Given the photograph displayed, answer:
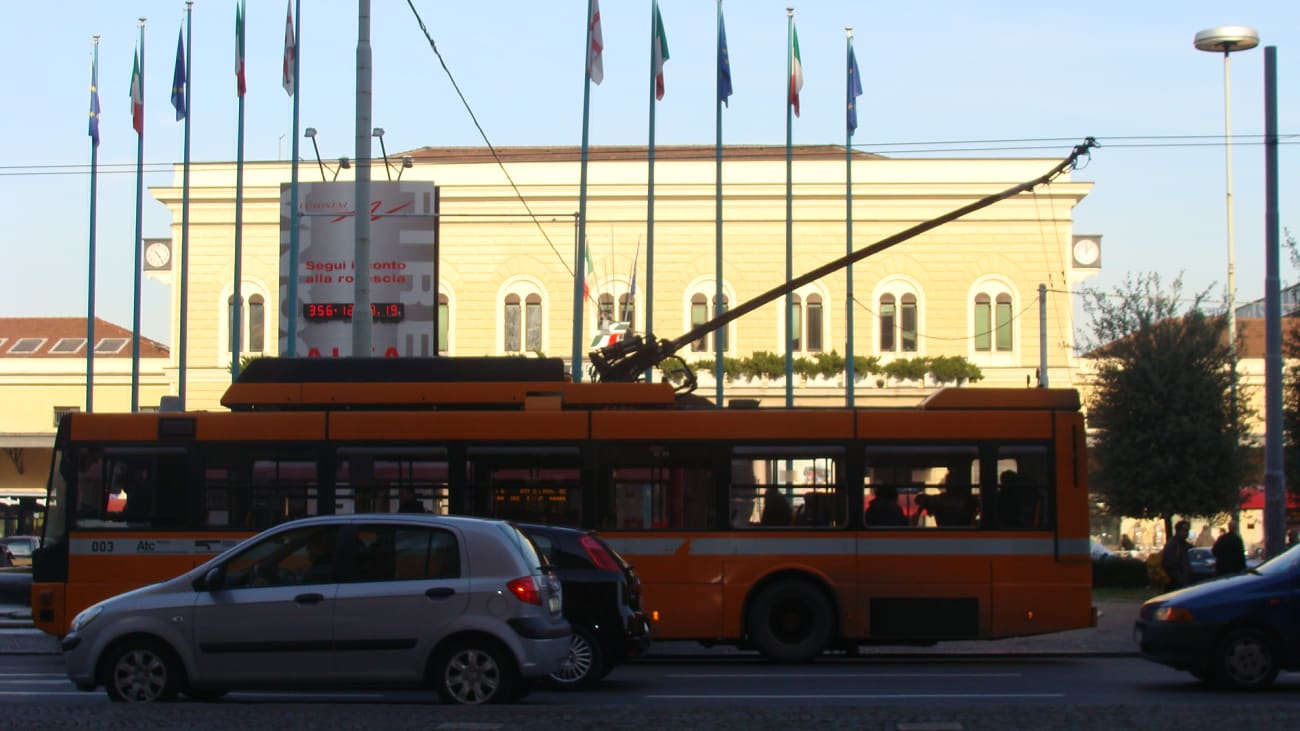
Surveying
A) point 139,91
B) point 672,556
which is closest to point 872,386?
point 139,91

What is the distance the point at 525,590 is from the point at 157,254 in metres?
48.6

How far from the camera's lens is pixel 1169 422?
35312 millimetres

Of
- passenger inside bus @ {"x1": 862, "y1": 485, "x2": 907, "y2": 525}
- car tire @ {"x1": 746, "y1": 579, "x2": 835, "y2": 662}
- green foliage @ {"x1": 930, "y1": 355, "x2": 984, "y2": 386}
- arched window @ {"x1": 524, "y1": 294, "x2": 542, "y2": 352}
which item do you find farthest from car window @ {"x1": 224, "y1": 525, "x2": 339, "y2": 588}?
arched window @ {"x1": 524, "y1": 294, "x2": 542, "y2": 352}

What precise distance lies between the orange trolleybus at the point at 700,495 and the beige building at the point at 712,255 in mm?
35314

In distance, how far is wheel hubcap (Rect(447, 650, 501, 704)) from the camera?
12750 mm

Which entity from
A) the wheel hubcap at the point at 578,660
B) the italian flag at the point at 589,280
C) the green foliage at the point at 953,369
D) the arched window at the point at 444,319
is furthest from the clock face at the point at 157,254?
the wheel hubcap at the point at 578,660

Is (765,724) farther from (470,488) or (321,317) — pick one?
(321,317)

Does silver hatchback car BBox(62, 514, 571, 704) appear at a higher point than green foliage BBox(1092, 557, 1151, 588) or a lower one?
higher

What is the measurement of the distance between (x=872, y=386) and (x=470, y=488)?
35015 mm

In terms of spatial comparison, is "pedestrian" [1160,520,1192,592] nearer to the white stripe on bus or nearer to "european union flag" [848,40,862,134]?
the white stripe on bus

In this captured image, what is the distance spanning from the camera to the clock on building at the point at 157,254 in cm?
5806

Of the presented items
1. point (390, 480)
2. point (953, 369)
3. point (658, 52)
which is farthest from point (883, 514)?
point (953, 369)

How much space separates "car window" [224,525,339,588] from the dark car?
2431 mm

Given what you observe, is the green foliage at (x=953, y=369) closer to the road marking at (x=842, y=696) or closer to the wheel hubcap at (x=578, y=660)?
the road marking at (x=842, y=696)
